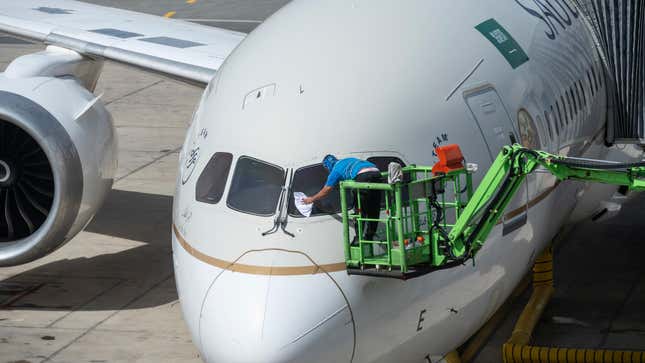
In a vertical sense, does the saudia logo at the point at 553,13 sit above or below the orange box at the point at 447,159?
above

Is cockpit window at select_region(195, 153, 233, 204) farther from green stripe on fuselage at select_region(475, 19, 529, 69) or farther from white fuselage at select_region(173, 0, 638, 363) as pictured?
green stripe on fuselage at select_region(475, 19, 529, 69)

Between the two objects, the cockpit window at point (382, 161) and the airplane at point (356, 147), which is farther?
the cockpit window at point (382, 161)

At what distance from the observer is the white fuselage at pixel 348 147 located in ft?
30.7

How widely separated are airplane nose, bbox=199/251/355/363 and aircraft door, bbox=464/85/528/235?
7.07 ft

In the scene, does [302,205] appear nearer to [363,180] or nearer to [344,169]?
[344,169]

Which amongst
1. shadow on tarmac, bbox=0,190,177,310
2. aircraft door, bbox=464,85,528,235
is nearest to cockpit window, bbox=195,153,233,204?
aircraft door, bbox=464,85,528,235

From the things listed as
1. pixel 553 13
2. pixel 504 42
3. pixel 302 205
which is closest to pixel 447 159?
pixel 302 205

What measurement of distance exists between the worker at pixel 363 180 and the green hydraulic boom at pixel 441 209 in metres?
0.06

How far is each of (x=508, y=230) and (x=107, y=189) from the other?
264 inches

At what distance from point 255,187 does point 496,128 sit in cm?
240

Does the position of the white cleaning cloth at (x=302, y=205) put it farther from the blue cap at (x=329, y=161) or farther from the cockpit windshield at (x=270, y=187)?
the blue cap at (x=329, y=161)

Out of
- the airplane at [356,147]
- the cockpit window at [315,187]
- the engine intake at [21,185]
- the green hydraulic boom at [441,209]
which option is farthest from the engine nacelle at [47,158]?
the green hydraulic boom at [441,209]

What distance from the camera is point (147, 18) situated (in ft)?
63.9

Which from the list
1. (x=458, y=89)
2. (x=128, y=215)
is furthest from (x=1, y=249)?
(x=458, y=89)
